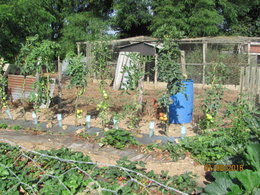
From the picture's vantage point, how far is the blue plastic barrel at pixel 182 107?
6188mm

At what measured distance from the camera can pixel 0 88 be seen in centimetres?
681

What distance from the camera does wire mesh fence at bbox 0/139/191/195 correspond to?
3.08 meters

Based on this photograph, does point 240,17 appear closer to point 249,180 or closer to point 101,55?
point 101,55

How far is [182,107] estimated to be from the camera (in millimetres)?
6203

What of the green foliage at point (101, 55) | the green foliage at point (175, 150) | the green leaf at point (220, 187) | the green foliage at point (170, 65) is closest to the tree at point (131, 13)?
the green foliage at point (101, 55)

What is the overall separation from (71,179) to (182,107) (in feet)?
11.3

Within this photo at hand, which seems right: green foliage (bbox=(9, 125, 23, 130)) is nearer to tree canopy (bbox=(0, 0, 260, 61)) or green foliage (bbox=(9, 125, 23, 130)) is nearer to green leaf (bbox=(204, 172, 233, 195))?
tree canopy (bbox=(0, 0, 260, 61))

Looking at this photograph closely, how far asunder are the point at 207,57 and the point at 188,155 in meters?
8.67

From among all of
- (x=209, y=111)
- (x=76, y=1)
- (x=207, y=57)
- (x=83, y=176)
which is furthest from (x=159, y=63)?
(x=76, y=1)

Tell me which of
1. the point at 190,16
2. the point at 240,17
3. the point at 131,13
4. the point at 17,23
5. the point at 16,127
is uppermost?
the point at 240,17

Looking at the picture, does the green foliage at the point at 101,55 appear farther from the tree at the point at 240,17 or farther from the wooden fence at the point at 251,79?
the tree at the point at 240,17

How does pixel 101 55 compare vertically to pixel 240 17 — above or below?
below

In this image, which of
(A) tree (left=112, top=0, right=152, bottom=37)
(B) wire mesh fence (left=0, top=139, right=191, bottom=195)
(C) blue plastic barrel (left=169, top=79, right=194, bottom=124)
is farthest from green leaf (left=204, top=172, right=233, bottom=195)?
(A) tree (left=112, top=0, right=152, bottom=37)
